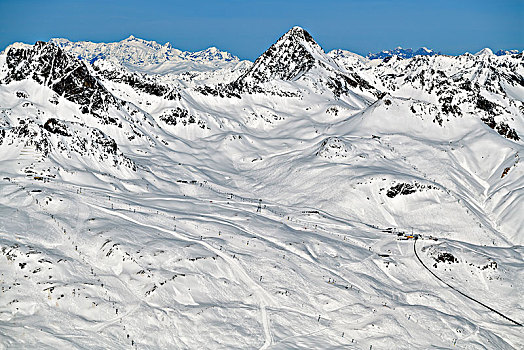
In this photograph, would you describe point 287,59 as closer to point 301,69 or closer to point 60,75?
point 301,69

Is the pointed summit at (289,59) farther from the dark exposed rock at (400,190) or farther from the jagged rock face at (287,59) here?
the dark exposed rock at (400,190)

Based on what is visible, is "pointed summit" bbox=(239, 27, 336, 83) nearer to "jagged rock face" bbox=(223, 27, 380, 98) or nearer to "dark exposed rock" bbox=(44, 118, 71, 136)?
"jagged rock face" bbox=(223, 27, 380, 98)

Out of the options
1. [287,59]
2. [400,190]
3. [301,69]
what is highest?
[287,59]

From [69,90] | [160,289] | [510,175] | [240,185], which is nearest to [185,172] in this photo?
[240,185]

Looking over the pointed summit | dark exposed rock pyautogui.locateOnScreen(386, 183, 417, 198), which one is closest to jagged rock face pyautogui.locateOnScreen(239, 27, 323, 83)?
the pointed summit

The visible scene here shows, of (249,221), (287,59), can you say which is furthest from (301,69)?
(249,221)

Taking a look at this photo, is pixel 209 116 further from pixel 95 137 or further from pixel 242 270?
pixel 242 270

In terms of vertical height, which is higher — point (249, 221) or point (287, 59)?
point (287, 59)
